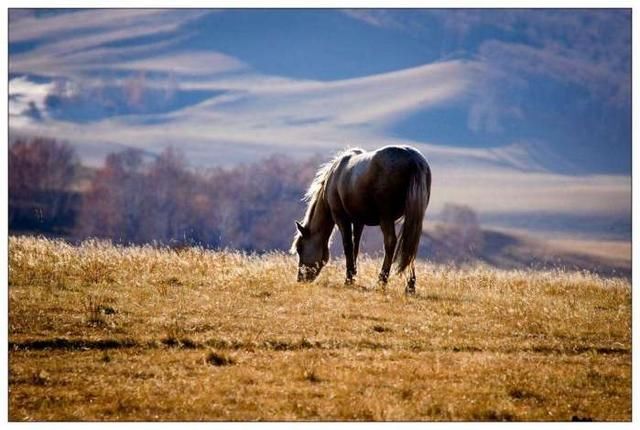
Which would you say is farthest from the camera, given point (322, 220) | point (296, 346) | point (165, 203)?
point (165, 203)

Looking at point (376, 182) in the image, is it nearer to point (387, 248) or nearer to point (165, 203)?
point (387, 248)

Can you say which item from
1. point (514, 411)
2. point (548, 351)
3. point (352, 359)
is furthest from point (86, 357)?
point (548, 351)

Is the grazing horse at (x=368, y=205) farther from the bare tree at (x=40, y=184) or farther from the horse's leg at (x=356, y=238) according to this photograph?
the bare tree at (x=40, y=184)

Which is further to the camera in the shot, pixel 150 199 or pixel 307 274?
pixel 150 199

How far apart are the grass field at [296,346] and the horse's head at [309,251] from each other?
43 centimetres

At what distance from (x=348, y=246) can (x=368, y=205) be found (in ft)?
2.70

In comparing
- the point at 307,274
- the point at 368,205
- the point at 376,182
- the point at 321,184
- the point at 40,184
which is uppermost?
the point at 376,182

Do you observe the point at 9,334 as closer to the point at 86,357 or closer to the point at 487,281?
the point at 86,357

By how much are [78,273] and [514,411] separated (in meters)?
8.07

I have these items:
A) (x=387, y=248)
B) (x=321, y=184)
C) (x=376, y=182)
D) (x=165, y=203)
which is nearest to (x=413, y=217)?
(x=387, y=248)

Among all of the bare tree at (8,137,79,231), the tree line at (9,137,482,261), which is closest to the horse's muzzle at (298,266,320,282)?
the tree line at (9,137,482,261)

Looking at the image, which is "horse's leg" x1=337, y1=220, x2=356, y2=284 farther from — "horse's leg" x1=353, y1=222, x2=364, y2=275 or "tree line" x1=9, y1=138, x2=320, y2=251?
"tree line" x1=9, y1=138, x2=320, y2=251

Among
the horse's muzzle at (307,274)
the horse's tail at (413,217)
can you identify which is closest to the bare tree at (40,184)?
the horse's muzzle at (307,274)

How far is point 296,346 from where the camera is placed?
10.7m
